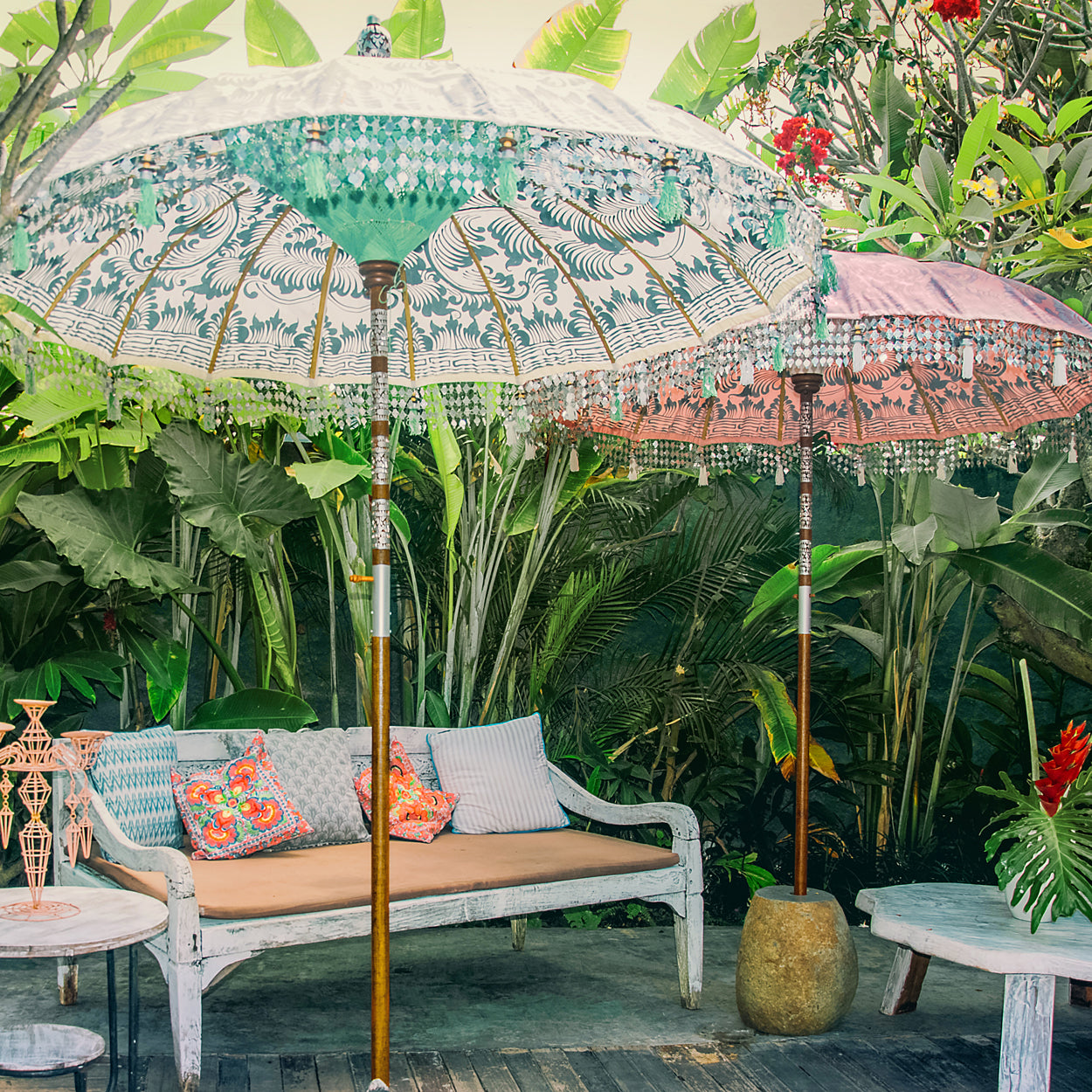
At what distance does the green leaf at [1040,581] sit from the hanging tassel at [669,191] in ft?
7.85

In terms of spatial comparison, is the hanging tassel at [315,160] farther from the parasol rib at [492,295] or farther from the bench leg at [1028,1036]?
the bench leg at [1028,1036]

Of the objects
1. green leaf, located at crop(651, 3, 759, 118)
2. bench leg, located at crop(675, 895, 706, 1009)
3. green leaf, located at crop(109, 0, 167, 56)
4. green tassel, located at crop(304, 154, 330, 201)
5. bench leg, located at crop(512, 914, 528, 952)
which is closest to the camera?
green tassel, located at crop(304, 154, 330, 201)

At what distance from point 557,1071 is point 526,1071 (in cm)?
8

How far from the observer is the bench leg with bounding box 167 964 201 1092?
2.63 metres

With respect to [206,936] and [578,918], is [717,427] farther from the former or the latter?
[206,936]

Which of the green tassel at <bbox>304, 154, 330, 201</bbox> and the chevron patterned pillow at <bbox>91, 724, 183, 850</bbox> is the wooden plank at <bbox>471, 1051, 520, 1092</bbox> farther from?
the green tassel at <bbox>304, 154, 330, 201</bbox>

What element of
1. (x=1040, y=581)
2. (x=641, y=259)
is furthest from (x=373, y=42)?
(x=1040, y=581)

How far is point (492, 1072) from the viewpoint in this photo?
2.95 m

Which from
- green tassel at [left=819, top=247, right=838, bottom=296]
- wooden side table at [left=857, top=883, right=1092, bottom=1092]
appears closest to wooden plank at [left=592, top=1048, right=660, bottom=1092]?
wooden side table at [left=857, top=883, right=1092, bottom=1092]

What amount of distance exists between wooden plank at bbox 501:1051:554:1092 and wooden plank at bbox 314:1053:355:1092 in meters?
0.43

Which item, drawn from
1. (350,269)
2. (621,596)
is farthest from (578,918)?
(350,269)

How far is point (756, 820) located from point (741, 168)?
135 inches

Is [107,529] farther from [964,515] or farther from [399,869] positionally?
[964,515]

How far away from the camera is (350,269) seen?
3.10 m
